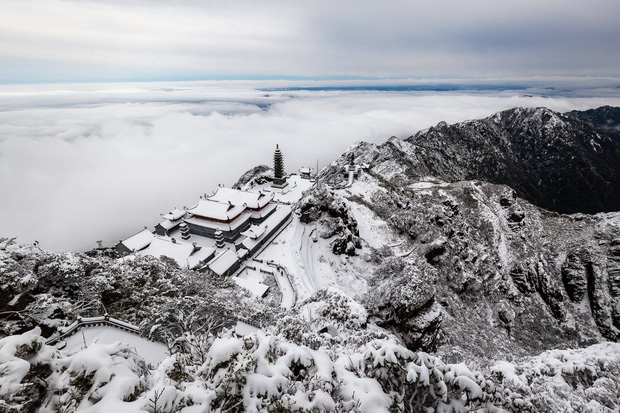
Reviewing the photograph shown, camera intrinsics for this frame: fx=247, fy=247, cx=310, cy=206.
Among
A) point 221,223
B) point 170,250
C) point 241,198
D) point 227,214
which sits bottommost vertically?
point 170,250

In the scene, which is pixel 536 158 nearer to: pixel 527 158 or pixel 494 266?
pixel 527 158

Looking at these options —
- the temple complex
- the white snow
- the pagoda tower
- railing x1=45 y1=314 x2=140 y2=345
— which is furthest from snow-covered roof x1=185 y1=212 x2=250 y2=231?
railing x1=45 y1=314 x2=140 y2=345

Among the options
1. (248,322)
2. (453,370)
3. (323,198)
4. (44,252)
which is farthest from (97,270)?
(323,198)

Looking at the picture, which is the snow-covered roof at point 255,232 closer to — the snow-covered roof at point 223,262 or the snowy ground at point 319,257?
the snowy ground at point 319,257

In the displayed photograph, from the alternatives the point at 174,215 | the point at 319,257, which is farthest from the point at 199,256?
the point at 319,257

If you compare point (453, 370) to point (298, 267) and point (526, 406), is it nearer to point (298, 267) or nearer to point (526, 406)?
point (526, 406)

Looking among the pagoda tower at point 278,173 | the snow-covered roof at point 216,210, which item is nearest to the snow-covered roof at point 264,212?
the snow-covered roof at point 216,210
